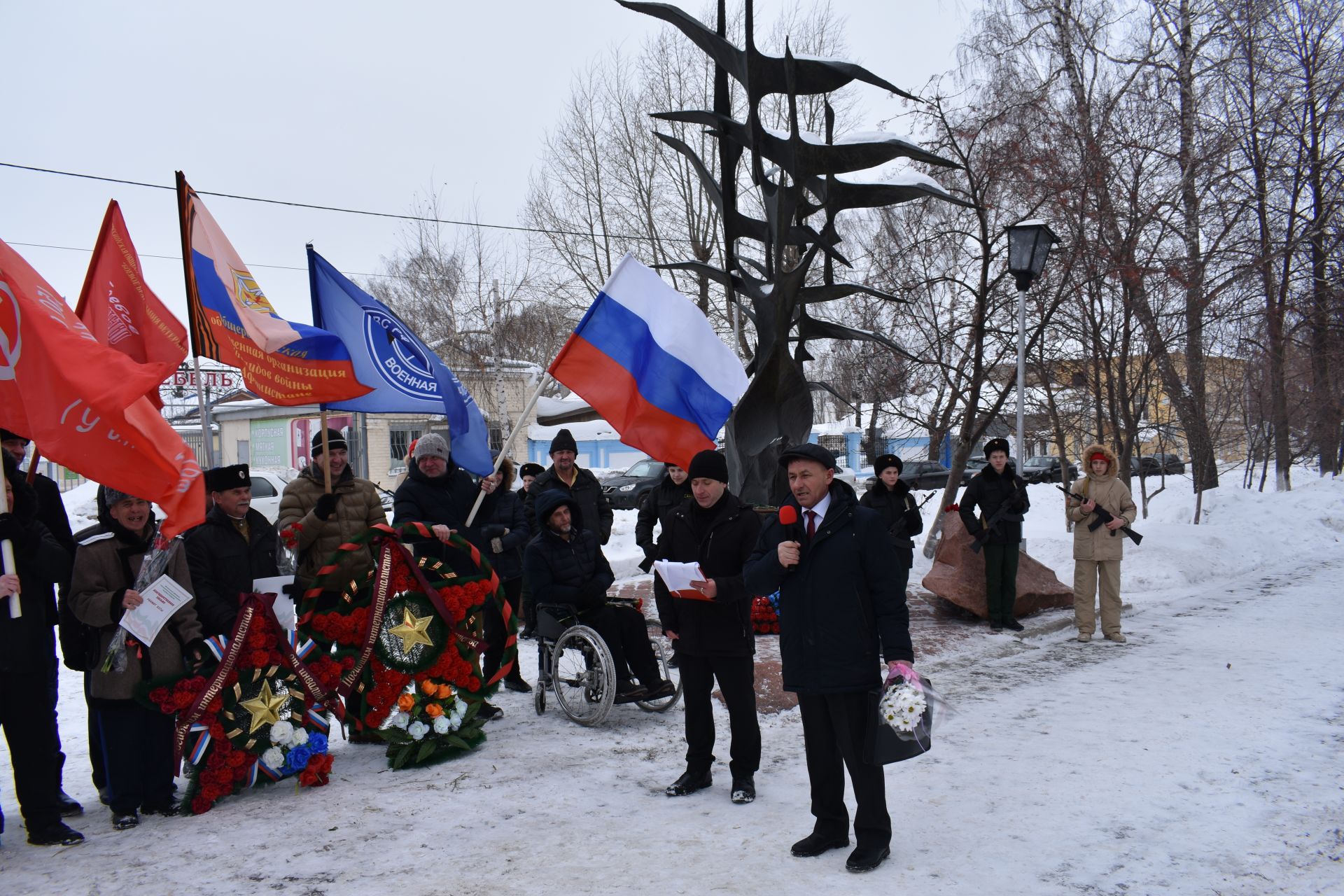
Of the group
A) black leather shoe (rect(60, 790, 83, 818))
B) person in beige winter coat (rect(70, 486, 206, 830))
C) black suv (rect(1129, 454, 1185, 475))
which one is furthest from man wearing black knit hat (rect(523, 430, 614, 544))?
black suv (rect(1129, 454, 1185, 475))

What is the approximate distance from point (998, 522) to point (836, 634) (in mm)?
5738

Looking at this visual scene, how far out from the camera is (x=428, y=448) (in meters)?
6.97

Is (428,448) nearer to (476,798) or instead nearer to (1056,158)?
(476,798)

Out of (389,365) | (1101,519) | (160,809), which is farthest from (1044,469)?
(160,809)

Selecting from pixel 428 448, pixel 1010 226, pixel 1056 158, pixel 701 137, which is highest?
pixel 701 137

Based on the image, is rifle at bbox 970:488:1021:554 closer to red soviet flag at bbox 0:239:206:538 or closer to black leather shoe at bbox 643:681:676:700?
black leather shoe at bbox 643:681:676:700

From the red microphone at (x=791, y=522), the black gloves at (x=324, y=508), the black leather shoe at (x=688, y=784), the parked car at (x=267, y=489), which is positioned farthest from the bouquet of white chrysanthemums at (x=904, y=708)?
the parked car at (x=267, y=489)

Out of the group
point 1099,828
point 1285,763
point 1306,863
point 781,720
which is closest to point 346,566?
point 781,720

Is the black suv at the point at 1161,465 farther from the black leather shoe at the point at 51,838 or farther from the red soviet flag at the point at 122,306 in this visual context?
the black leather shoe at the point at 51,838

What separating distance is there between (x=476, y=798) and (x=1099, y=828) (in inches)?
119

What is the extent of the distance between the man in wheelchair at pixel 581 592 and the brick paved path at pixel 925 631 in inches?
37.6

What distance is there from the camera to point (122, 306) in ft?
19.3

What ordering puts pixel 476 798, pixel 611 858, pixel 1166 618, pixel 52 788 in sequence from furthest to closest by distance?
pixel 1166 618, pixel 476 798, pixel 52 788, pixel 611 858

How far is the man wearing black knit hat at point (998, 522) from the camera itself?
31.0 ft
